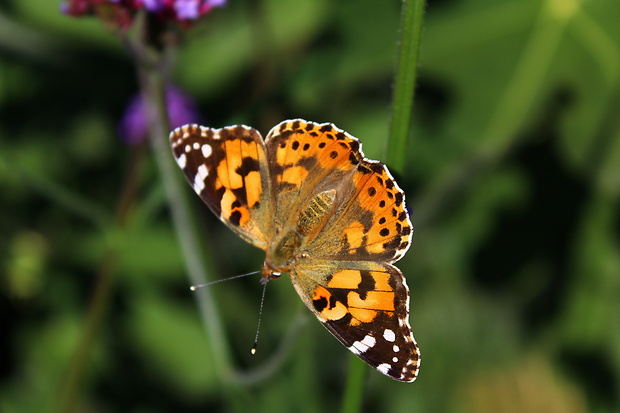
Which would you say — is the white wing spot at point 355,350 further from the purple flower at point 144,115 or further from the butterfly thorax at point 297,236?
the purple flower at point 144,115

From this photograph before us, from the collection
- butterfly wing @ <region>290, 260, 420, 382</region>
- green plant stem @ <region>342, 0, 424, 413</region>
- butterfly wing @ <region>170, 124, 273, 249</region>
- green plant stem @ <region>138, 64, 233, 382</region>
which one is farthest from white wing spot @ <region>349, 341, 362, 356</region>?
green plant stem @ <region>138, 64, 233, 382</region>

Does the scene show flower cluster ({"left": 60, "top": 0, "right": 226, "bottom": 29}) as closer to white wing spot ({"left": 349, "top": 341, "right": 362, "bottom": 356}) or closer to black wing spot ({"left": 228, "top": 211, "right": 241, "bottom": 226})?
black wing spot ({"left": 228, "top": 211, "right": 241, "bottom": 226})

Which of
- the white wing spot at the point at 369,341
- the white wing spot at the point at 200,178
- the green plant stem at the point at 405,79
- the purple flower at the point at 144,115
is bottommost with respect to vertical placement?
the white wing spot at the point at 369,341

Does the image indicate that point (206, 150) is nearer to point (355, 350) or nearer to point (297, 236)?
point (297, 236)

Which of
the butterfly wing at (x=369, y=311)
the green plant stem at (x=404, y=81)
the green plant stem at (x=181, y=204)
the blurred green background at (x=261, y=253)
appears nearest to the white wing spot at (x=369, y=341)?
the butterfly wing at (x=369, y=311)

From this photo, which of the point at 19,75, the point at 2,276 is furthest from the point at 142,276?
the point at 19,75

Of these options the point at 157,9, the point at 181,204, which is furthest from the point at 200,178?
the point at 157,9
